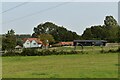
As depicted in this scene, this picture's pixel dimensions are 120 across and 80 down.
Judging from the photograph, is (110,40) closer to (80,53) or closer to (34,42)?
(34,42)

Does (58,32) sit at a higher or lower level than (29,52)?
higher

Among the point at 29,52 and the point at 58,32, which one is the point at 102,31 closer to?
the point at 58,32

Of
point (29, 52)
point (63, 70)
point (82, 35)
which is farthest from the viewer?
point (82, 35)

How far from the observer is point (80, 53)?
49.9 m

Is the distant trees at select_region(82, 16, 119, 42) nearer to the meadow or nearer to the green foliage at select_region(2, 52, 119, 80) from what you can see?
the meadow

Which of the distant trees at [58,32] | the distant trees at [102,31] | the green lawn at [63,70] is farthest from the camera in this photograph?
the distant trees at [58,32]

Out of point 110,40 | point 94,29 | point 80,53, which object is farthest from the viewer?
point 94,29

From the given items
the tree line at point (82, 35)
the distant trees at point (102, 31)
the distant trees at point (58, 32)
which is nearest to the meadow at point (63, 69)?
the tree line at point (82, 35)

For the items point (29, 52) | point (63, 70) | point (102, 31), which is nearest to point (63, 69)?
point (63, 70)

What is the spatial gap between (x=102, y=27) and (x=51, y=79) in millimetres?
98216

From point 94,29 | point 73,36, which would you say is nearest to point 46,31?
point 73,36

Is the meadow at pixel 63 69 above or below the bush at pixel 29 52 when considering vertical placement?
below

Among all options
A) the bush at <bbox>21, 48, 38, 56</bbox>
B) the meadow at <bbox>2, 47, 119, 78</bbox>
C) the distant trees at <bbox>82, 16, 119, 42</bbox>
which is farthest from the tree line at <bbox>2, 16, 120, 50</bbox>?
the meadow at <bbox>2, 47, 119, 78</bbox>

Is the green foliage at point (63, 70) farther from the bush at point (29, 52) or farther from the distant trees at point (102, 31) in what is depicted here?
the distant trees at point (102, 31)
